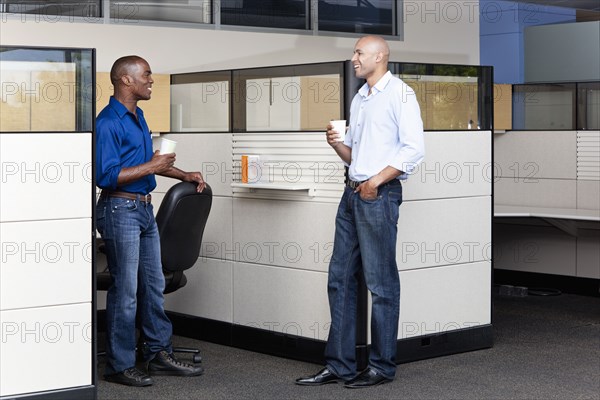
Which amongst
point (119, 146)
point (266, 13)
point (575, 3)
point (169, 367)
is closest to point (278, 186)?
point (119, 146)

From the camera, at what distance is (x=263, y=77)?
4.52 meters

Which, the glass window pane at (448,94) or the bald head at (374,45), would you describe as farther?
the glass window pane at (448,94)

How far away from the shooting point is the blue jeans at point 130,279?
12.7ft

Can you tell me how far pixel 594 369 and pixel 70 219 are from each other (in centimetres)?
236

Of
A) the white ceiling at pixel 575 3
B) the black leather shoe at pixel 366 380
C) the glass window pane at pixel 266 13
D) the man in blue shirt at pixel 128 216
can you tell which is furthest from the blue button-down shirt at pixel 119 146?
the white ceiling at pixel 575 3

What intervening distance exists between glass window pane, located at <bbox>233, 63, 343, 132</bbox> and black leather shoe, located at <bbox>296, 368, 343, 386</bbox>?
3.53ft

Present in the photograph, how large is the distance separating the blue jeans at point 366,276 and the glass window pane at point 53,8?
219cm

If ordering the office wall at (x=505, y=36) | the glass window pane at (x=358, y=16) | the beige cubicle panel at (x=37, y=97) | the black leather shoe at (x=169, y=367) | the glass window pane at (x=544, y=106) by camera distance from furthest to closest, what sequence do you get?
the office wall at (x=505, y=36) → the glass window pane at (x=358, y=16) → the glass window pane at (x=544, y=106) → the black leather shoe at (x=169, y=367) → the beige cubicle panel at (x=37, y=97)

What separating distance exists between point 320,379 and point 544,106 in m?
3.01

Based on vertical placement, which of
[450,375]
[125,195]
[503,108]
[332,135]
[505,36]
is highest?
[505,36]

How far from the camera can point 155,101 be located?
196 inches

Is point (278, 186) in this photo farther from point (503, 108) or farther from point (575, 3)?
point (575, 3)

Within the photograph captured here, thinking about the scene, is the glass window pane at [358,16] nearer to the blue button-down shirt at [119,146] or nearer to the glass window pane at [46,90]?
the blue button-down shirt at [119,146]

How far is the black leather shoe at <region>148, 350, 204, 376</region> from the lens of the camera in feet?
13.4
